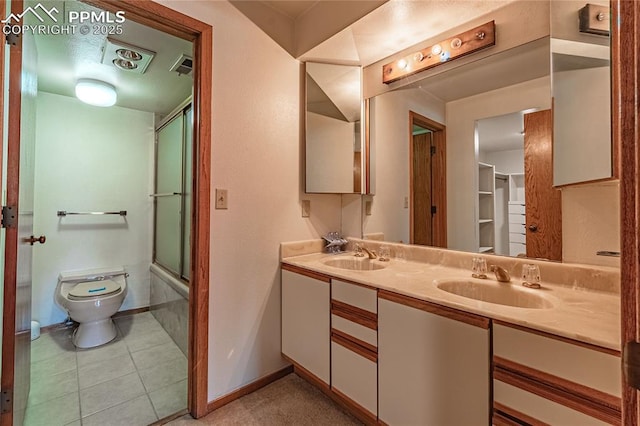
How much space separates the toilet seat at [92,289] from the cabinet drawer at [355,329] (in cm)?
209

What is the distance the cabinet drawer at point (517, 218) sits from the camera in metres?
1.41

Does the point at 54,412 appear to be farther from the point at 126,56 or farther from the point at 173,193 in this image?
the point at 126,56

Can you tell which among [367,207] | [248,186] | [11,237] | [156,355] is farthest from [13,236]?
[367,207]

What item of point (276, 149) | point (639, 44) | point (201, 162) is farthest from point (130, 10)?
point (639, 44)

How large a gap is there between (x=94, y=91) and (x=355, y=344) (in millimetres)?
2831

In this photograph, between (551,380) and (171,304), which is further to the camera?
(171,304)

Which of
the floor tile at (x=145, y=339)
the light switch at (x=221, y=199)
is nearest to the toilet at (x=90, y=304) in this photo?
the floor tile at (x=145, y=339)

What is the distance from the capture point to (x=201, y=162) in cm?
154

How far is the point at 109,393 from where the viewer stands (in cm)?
174

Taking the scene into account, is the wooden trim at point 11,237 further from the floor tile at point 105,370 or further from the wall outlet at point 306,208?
the wall outlet at point 306,208

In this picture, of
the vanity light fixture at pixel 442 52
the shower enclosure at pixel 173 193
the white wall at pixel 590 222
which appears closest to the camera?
the white wall at pixel 590 222

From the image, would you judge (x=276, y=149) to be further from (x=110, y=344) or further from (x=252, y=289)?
(x=110, y=344)

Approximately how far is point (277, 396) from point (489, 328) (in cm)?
135

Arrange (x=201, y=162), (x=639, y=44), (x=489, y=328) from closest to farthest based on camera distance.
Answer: (x=639, y=44), (x=489, y=328), (x=201, y=162)
